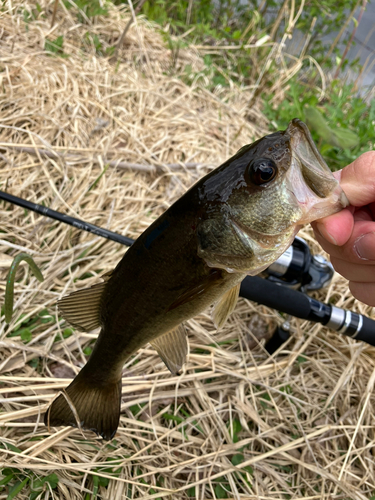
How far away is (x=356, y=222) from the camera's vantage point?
59.9 inches

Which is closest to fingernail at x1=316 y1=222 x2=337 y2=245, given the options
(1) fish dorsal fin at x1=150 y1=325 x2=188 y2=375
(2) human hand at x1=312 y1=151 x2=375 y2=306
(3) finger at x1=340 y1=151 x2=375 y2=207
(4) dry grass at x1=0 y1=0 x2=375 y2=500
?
(2) human hand at x1=312 y1=151 x2=375 y2=306

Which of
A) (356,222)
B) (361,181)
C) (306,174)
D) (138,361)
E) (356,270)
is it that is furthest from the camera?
(138,361)

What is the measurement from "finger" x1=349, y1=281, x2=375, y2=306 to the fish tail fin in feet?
3.70

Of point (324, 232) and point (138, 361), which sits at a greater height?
point (324, 232)

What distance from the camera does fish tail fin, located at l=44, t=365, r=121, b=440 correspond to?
1.72m

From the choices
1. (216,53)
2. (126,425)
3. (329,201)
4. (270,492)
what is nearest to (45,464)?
(126,425)

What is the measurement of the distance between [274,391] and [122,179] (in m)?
1.90

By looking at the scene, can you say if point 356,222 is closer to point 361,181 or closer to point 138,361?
point 361,181

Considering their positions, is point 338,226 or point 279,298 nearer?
point 338,226

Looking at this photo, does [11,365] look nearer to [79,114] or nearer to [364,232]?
[364,232]

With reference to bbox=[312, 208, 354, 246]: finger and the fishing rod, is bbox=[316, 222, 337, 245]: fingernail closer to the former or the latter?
bbox=[312, 208, 354, 246]: finger

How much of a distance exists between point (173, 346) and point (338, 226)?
853mm

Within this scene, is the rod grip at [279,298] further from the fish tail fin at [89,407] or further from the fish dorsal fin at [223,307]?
the fish tail fin at [89,407]

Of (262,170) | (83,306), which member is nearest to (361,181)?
(262,170)
